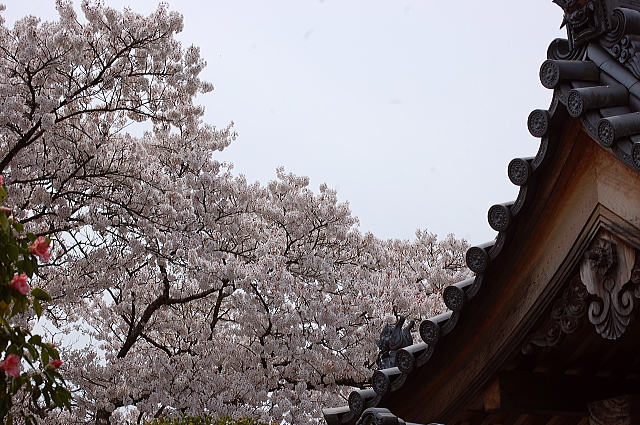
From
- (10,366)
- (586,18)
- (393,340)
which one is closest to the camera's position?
(10,366)

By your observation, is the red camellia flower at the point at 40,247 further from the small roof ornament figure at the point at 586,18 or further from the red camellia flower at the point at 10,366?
the small roof ornament figure at the point at 586,18

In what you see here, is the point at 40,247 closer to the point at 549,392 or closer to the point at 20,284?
the point at 20,284

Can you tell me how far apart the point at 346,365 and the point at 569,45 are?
26.6 feet

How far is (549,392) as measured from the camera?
299cm

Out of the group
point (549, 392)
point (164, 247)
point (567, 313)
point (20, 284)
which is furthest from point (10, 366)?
point (164, 247)

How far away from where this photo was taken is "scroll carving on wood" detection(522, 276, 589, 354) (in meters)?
2.49

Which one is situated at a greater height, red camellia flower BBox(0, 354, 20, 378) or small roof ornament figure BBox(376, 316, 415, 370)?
small roof ornament figure BBox(376, 316, 415, 370)

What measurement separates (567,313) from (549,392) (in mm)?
655

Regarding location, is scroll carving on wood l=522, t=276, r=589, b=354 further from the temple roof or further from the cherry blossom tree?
the cherry blossom tree

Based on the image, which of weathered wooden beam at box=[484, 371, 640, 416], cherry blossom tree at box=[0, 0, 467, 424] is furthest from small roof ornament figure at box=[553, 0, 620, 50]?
cherry blossom tree at box=[0, 0, 467, 424]

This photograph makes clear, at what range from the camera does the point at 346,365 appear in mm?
10086

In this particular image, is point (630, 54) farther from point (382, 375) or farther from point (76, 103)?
point (76, 103)

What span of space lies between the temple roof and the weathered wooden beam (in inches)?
9.6

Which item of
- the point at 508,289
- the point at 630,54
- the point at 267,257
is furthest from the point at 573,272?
the point at 267,257
